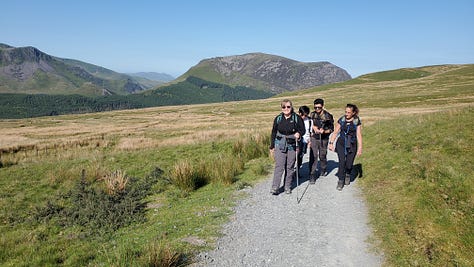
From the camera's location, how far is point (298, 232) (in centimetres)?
667

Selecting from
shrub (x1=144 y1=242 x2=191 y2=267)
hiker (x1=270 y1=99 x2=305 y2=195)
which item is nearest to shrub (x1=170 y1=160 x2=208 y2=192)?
hiker (x1=270 y1=99 x2=305 y2=195)

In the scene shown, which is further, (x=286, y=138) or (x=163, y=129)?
(x=163, y=129)

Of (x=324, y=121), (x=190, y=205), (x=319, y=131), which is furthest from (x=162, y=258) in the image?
(x=324, y=121)

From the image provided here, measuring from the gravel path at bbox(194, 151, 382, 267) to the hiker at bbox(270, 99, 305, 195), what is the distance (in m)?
0.64

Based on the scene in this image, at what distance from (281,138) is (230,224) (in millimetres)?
2964

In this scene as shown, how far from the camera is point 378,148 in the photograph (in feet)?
44.4

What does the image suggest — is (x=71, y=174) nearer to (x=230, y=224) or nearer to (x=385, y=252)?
(x=230, y=224)

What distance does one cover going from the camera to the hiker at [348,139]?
920cm

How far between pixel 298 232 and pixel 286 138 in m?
2.93

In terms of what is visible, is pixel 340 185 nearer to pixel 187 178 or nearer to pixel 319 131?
pixel 319 131

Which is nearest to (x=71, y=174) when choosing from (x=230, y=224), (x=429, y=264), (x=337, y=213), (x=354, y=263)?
(x=230, y=224)

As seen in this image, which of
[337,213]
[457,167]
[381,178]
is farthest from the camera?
[381,178]

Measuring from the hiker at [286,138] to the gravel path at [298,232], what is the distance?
641mm

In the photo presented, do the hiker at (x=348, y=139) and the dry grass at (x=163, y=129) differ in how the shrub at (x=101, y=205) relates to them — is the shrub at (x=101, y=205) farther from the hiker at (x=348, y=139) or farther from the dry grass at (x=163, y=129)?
the dry grass at (x=163, y=129)
